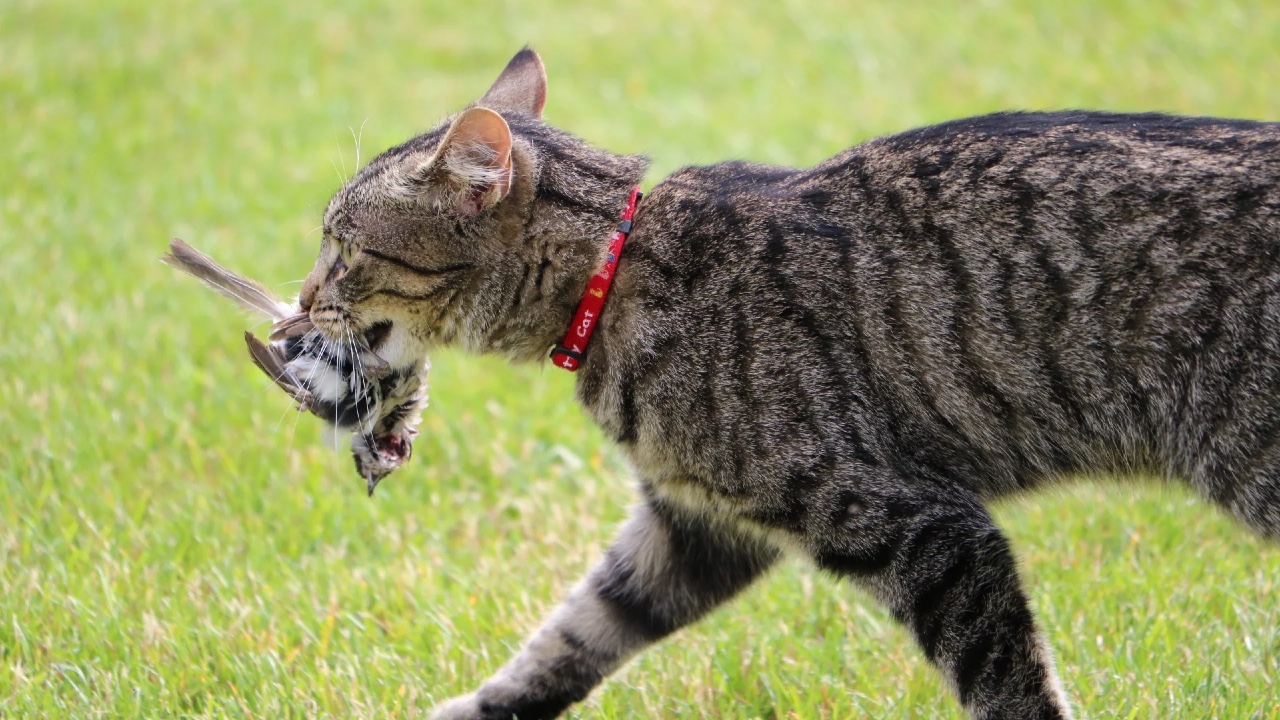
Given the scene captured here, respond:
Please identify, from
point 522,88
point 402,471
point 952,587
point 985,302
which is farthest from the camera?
point 402,471

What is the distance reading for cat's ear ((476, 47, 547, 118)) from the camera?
12.9ft

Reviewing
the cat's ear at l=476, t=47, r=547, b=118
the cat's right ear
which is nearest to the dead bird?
the cat's right ear

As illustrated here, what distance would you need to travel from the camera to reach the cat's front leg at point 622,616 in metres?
3.61

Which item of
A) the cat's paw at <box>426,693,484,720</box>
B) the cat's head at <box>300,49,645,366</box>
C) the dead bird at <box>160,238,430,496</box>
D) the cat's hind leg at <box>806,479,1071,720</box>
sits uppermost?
the cat's head at <box>300,49,645,366</box>

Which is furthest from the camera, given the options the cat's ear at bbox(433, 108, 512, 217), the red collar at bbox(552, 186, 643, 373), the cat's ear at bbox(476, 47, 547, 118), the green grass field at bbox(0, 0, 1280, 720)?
the cat's ear at bbox(476, 47, 547, 118)

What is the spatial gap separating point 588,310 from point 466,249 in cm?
36

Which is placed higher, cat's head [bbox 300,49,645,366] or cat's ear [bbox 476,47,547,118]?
cat's ear [bbox 476,47,547,118]

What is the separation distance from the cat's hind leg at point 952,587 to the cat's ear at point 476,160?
1.14 m

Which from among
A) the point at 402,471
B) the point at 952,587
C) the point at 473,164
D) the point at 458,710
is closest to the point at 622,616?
the point at 458,710

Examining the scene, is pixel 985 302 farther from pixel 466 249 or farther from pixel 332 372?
pixel 332 372

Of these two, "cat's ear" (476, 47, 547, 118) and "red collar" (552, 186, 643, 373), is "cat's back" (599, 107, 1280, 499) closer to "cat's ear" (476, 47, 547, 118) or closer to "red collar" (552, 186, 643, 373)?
"red collar" (552, 186, 643, 373)

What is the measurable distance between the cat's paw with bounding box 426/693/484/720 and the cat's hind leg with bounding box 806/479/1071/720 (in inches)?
45.3

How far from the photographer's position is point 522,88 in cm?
398

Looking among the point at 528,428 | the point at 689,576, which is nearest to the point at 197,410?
the point at 528,428
